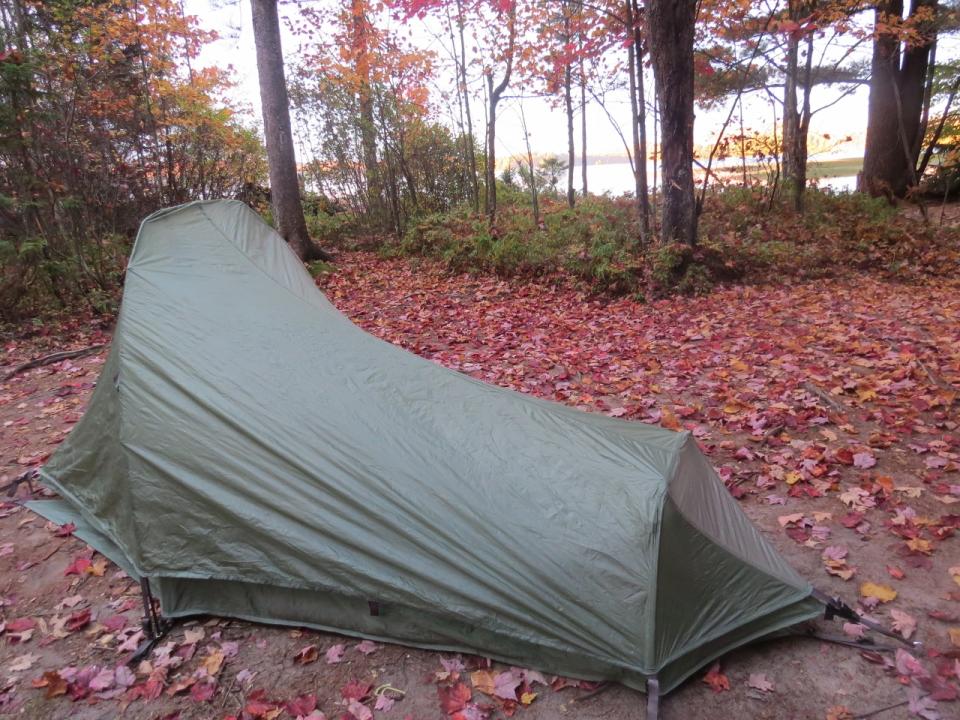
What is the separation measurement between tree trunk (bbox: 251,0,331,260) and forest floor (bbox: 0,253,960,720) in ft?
13.0

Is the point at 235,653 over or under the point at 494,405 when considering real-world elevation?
under

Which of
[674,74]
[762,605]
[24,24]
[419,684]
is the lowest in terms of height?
[419,684]

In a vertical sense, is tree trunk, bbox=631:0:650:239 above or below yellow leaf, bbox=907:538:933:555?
above

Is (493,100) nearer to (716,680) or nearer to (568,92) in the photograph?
(568,92)

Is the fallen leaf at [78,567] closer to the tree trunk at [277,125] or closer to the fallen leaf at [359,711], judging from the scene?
the fallen leaf at [359,711]

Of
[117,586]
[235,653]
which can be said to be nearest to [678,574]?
[235,653]

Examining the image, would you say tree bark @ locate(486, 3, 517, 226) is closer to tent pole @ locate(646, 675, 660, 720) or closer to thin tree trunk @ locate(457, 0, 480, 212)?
thin tree trunk @ locate(457, 0, 480, 212)

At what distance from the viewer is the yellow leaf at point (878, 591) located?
→ 2.73 meters

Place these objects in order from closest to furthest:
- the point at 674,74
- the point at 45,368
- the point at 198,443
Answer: the point at 198,443, the point at 45,368, the point at 674,74

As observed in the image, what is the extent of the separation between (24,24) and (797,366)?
432 inches

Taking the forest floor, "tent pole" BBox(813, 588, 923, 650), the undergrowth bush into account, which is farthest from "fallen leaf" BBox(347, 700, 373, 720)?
the undergrowth bush

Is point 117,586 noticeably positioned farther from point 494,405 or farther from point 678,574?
point 678,574

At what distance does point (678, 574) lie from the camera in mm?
2342

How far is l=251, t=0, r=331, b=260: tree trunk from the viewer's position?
376 inches
